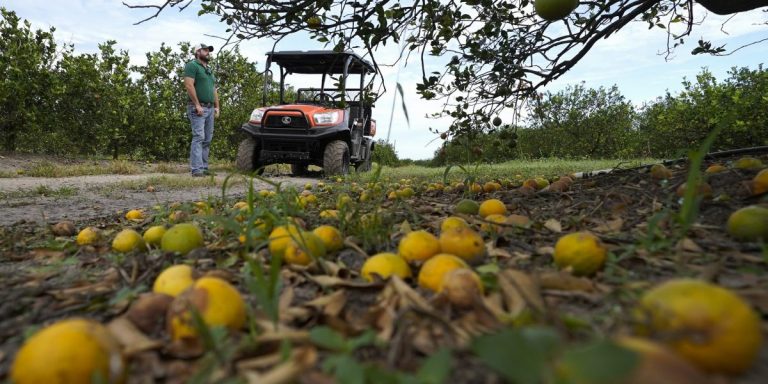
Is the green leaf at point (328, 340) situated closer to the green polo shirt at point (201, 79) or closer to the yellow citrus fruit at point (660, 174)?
the yellow citrus fruit at point (660, 174)

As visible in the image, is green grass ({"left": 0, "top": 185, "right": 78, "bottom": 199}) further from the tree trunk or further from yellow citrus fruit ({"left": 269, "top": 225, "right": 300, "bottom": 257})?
the tree trunk

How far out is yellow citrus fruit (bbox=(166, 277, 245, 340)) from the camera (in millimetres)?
940

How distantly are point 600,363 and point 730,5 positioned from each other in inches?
184

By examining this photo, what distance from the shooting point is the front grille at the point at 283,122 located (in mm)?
10305

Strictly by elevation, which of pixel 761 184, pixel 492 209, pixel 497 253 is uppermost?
pixel 761 184

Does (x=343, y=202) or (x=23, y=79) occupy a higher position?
(x=23, y=79)

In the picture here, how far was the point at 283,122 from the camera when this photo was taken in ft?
33.9

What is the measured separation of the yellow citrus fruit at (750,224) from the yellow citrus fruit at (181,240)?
2086mm

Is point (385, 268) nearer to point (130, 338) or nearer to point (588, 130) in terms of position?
point (130, 338)

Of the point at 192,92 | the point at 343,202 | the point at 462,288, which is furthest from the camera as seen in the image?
the point at 192,92

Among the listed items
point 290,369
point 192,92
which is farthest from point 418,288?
point 192,92

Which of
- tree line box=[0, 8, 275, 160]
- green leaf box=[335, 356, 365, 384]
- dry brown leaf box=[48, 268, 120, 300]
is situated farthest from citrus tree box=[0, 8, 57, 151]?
green leaf box=[335, 356, 365, 384]

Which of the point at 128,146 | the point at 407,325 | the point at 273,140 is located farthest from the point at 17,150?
the point at 407,325

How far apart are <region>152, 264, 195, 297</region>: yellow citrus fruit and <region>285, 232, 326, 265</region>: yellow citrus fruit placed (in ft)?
1.21
